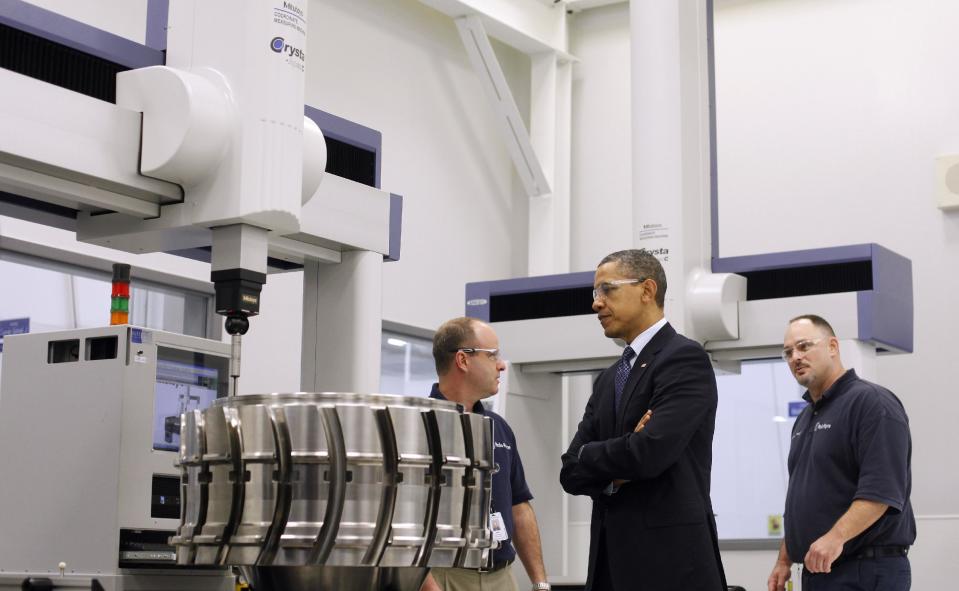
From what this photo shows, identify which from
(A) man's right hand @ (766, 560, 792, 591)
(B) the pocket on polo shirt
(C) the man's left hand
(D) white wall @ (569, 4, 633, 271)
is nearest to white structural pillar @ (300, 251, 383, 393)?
(B) the pocket on polo shirt

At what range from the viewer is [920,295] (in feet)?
23.1

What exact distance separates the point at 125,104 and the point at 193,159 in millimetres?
208

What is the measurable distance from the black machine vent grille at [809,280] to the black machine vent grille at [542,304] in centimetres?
81

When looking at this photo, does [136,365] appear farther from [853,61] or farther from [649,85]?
[853,61]

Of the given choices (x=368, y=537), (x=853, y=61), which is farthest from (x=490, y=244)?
(x=368, y=537)

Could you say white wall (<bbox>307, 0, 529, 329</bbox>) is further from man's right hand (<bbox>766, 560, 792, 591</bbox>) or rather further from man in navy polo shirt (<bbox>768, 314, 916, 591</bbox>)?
man in navy polo shirt (<bbox>768, 314, 916, 591</bbox>)

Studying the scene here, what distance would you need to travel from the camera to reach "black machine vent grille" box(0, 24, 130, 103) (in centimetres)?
197

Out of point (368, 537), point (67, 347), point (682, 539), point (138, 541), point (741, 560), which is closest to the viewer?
point (368, 537)

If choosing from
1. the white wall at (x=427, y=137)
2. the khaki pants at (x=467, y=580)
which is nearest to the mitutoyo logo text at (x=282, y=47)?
the khaki pants at (x=467, y=580)

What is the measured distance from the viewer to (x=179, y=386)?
226 cm

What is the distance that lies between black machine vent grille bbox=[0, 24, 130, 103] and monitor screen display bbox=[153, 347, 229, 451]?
48 centimetres

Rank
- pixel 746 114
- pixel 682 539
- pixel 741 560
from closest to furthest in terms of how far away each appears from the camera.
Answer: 1. pixel 682 539
2. pixel 741 560
3. pixel 746 114

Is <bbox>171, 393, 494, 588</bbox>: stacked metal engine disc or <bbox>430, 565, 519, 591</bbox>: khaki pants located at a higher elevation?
<bbox>171, 393, 494, 588</bbox>: stacked metal engine disc

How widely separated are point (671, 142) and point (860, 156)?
2.33 metres
